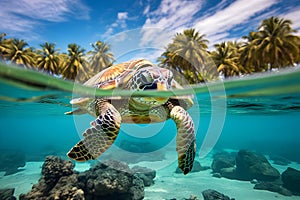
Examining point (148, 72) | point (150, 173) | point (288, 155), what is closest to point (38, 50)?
point (150, 173)

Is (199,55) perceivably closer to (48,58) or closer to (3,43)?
(48,58)

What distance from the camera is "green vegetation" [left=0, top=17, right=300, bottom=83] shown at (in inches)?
834

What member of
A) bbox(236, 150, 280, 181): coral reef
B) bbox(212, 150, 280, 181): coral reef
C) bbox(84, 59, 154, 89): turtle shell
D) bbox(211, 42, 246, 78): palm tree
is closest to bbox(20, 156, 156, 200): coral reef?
bbox(84, 59, 154, 89): turtle shell

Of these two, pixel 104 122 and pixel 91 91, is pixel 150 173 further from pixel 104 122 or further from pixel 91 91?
pixel 104 122

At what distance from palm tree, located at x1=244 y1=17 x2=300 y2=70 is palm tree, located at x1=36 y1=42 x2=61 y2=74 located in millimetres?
27826

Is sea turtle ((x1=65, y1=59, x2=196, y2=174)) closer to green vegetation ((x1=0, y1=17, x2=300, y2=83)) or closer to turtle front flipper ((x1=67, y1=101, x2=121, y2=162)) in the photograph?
turtle front flipper ((x1=67, y1=101, x2=121, y2=162))

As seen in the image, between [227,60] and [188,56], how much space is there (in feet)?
19.9

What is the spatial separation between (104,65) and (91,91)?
24.8 m

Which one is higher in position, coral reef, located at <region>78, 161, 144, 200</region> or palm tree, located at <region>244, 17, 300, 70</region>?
palm tree, located at <region>244, 17, 300, 70</region>

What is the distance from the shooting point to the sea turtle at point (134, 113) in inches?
137

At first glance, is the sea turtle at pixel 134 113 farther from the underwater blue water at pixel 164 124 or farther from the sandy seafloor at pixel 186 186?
the sandy seafloor at pixel 186 186

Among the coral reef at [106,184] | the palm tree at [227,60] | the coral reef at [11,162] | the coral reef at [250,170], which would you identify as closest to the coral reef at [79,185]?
the coral reef at [106,184]

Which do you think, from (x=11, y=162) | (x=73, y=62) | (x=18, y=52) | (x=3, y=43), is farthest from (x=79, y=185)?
(x=3, y=43)

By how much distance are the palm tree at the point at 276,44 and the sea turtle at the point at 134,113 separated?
2053 centimetres
